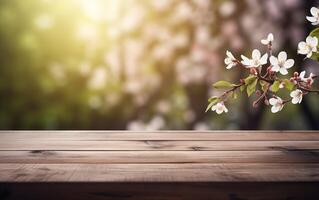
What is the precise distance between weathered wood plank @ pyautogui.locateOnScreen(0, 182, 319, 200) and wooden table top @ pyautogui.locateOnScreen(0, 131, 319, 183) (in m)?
0.02

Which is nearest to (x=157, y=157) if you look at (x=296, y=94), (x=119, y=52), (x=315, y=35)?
(x=296, y=94)

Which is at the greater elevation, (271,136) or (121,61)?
(121,61)

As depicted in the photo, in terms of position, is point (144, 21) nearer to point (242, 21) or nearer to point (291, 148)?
point (242, 21)

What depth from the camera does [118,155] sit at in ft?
4.64

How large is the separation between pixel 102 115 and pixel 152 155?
341 centimetres

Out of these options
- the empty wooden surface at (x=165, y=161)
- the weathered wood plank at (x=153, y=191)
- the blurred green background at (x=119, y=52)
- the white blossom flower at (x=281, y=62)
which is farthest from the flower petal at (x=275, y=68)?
the blurred green background at (x=119, y=52)

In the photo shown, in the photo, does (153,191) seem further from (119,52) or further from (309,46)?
(119,52)

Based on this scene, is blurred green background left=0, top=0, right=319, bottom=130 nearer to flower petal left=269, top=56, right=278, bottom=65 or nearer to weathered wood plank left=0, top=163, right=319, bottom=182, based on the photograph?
flower petal left=269, top=56, right=278, bottom=65

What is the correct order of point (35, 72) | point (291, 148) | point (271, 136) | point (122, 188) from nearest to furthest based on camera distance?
point (122, 188)
point (291, 148)
point (271, 136)
point (35, 72)

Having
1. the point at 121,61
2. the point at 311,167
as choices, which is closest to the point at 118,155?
the point at 311,167

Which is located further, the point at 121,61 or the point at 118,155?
the point at 121,61

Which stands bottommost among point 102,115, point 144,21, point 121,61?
point 102,115

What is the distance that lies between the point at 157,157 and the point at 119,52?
3.42m

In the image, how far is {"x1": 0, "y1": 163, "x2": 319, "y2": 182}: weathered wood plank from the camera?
1.12 meters
